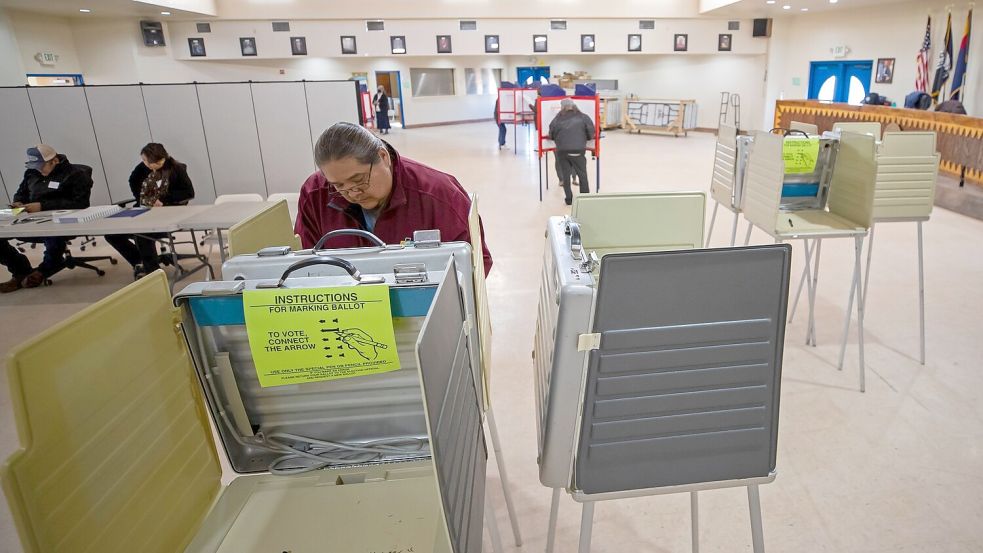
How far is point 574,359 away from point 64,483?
2.76 ft

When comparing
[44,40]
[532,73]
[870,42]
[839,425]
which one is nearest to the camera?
[839,425]

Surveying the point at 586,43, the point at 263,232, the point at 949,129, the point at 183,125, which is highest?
the point at 586,43

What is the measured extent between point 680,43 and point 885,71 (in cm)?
476

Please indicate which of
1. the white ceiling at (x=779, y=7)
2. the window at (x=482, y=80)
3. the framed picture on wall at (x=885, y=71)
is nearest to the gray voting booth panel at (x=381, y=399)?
the white ceiling at (x=779, y=7)

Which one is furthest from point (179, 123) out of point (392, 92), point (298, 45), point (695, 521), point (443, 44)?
point (392, 92)

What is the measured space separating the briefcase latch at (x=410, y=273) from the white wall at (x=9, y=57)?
1164cm

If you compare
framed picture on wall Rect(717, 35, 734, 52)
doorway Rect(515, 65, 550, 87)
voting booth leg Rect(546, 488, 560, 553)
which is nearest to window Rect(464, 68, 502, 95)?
doorway Rect(515, 65, 550, 87)

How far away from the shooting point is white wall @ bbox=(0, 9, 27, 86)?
29.7 feet

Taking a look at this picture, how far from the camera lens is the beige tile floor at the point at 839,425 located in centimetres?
200

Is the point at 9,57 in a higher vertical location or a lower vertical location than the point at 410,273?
higher

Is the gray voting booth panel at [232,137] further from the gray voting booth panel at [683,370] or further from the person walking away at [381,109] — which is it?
the person walking away at [381,109]

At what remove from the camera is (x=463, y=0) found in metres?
13.5

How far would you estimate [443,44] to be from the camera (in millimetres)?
13875

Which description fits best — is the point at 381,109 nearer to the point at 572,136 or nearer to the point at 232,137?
the point at 232,137
